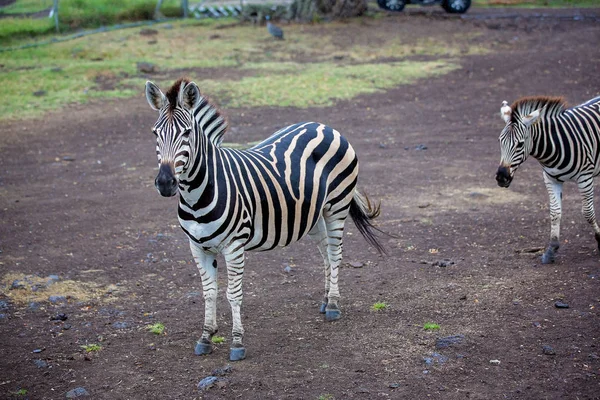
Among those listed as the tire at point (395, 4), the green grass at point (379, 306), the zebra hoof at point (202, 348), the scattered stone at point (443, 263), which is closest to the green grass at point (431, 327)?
the green grass at point (379, 306)

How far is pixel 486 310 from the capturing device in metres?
6.64

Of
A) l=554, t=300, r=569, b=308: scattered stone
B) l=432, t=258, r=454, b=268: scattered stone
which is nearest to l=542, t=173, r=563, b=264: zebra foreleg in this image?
l=432, t=258, r=454, b=268: scattered stone

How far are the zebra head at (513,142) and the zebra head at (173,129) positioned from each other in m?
3.63

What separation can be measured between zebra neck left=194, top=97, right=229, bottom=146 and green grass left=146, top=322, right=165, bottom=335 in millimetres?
1856

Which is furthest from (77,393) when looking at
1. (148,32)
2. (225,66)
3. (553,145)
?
(148,32)

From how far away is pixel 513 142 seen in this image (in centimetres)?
750

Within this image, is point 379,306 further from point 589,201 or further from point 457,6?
point 457,6

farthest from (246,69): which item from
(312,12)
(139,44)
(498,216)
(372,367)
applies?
(372,367)

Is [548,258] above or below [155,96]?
below

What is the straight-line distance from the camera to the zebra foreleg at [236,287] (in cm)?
584

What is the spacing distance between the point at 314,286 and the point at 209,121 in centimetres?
247

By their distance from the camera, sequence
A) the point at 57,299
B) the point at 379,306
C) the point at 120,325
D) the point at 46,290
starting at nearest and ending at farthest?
the point at 120,325 < the point at 379,306 < the point at 57,299 < the point at 46,290

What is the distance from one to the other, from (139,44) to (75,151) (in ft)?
28.0

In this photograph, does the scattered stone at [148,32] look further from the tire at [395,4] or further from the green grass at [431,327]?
the green grass at [431,327]
